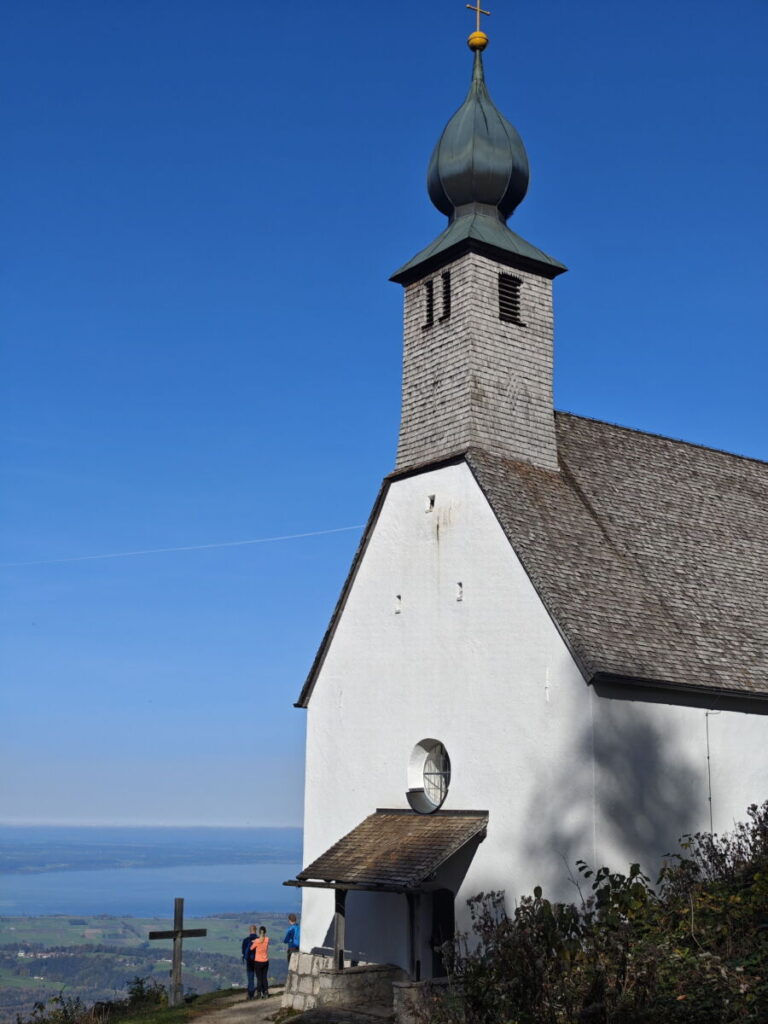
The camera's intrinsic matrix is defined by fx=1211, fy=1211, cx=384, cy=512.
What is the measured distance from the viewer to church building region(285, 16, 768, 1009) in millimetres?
19312

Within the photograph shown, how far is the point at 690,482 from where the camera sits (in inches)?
1029

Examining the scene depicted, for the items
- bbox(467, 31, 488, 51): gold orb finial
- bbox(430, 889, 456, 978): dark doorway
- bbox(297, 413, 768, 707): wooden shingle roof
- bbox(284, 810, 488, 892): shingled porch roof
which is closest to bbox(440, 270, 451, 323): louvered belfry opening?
bbox(297, 413, 768, 707): wooden shingle roof

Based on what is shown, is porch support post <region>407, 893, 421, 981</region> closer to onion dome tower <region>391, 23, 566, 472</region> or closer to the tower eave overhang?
onion dome tower <region>391, 23, 566, 472</region>

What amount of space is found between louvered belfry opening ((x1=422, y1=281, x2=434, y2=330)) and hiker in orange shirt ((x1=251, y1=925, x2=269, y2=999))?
12.2m

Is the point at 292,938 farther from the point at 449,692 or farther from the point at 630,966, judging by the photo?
the point at 630,966

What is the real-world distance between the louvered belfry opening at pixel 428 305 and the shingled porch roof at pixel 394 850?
380 inches

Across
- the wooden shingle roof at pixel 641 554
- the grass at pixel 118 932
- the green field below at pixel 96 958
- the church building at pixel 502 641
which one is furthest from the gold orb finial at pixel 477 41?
the grass at pixel 118 932

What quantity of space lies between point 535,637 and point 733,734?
401 cm

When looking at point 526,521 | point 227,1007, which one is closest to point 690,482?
point 526,521

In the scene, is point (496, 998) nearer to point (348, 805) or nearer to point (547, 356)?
point (348, 805)

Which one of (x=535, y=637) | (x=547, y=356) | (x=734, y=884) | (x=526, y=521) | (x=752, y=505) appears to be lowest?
(x=734, y=884)

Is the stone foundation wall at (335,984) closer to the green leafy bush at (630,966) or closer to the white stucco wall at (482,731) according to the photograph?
the white stucco wall at (482,731)

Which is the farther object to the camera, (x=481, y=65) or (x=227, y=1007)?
(x=481, y=65)

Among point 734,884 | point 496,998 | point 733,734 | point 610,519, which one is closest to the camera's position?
point 496,998
